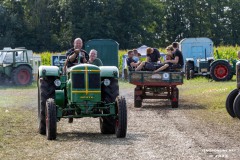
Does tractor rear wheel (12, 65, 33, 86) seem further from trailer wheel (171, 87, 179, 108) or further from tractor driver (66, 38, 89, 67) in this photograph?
tractor driver (66, 38, 89, 67)

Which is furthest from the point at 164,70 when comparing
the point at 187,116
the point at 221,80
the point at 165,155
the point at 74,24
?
the point at 74,24

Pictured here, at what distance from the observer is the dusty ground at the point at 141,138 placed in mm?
11984

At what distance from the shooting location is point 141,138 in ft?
46.4

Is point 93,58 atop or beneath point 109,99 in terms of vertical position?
atop

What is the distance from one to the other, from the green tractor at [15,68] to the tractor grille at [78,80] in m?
22.5

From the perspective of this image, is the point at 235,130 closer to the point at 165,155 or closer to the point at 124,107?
the point at 124,107

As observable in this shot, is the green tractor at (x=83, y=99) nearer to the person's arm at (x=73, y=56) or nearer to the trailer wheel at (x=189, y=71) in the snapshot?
the person's arm at (x=73, y=56)

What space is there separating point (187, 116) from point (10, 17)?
57.3 metres

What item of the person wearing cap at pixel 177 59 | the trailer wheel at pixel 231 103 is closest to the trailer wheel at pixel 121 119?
the trailer wheel at pixel 231 103

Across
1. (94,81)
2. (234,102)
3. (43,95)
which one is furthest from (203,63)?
(94,81)

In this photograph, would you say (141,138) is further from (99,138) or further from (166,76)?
(166,76)

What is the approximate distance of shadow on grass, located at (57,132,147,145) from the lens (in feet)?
44.8

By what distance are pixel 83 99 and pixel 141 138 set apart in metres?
1.36

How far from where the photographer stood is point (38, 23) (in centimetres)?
7888
